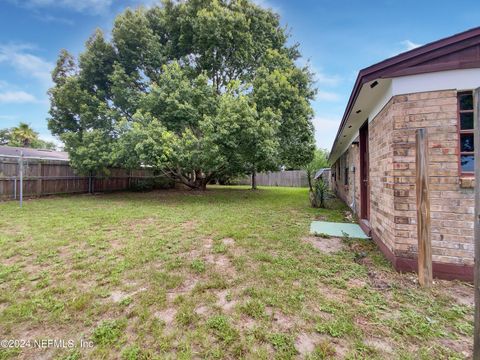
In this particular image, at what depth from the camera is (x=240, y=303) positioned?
2307 millimetres

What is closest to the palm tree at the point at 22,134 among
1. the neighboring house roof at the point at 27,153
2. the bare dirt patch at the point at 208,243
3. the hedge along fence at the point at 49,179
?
the neighboring house roof at the point at 27,153

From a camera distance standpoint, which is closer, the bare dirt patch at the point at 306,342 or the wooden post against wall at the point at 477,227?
the wooden post against wall at the point at 477,227

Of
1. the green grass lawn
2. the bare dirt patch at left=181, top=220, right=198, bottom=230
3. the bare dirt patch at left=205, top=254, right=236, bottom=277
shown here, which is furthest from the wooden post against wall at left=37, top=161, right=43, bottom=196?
the bare dirt patch at left=205, top=254, right=236, bottom=277

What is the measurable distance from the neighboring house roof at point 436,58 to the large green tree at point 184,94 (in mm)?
5343

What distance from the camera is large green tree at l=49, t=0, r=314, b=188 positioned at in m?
8.46

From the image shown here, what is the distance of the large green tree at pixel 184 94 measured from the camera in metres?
8.46

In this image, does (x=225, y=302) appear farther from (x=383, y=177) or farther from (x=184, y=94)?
(x=184, y=94)

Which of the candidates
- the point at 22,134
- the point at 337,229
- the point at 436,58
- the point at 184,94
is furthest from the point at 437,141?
the point at 22,134

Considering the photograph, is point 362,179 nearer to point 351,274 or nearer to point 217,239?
point 351,274

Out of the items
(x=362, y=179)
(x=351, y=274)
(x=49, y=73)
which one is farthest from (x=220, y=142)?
(x=49, y=73)

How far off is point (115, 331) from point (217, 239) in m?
2.66

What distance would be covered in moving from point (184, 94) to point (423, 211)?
910 cm

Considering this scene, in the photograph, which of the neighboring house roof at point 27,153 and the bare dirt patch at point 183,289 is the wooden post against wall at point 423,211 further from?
the neighboring house roof at point 27,153

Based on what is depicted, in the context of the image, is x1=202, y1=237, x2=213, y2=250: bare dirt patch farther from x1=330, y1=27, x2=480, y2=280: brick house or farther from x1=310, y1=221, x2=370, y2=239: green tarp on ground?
x1=330, y1=27, x2=480, y2=280: brick house
